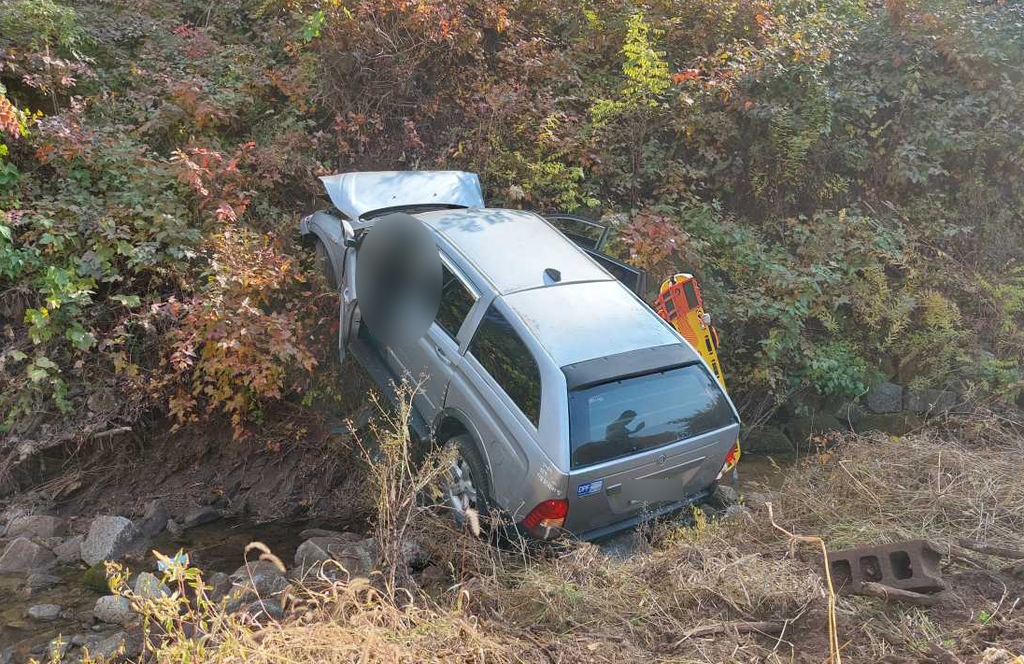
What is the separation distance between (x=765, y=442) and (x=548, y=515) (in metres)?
3.67

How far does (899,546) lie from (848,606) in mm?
414

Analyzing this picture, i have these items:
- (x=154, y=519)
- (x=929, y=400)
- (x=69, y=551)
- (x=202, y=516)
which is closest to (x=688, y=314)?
(x=929, y=400)

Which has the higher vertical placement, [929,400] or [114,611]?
[114,611]

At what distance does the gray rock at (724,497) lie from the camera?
5088 millimetres

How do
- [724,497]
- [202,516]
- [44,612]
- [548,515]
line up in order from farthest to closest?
[724,497] → [202,516] → [44,612] → [548,515]

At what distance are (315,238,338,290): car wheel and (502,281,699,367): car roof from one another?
86.9 inches

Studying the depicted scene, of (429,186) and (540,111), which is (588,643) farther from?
(540,111)

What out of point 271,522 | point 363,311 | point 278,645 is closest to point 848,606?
point 278,645

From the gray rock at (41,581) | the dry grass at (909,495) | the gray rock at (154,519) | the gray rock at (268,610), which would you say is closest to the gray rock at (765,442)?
the dry grass at (909,495)

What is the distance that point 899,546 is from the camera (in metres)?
3.42

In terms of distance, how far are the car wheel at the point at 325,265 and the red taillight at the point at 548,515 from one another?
3.02 meters

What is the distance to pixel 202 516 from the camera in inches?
211

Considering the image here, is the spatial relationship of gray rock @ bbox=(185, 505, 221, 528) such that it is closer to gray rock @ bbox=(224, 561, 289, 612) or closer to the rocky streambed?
the rocky streambed

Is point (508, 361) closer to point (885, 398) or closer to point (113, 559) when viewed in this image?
point (113, 559)
